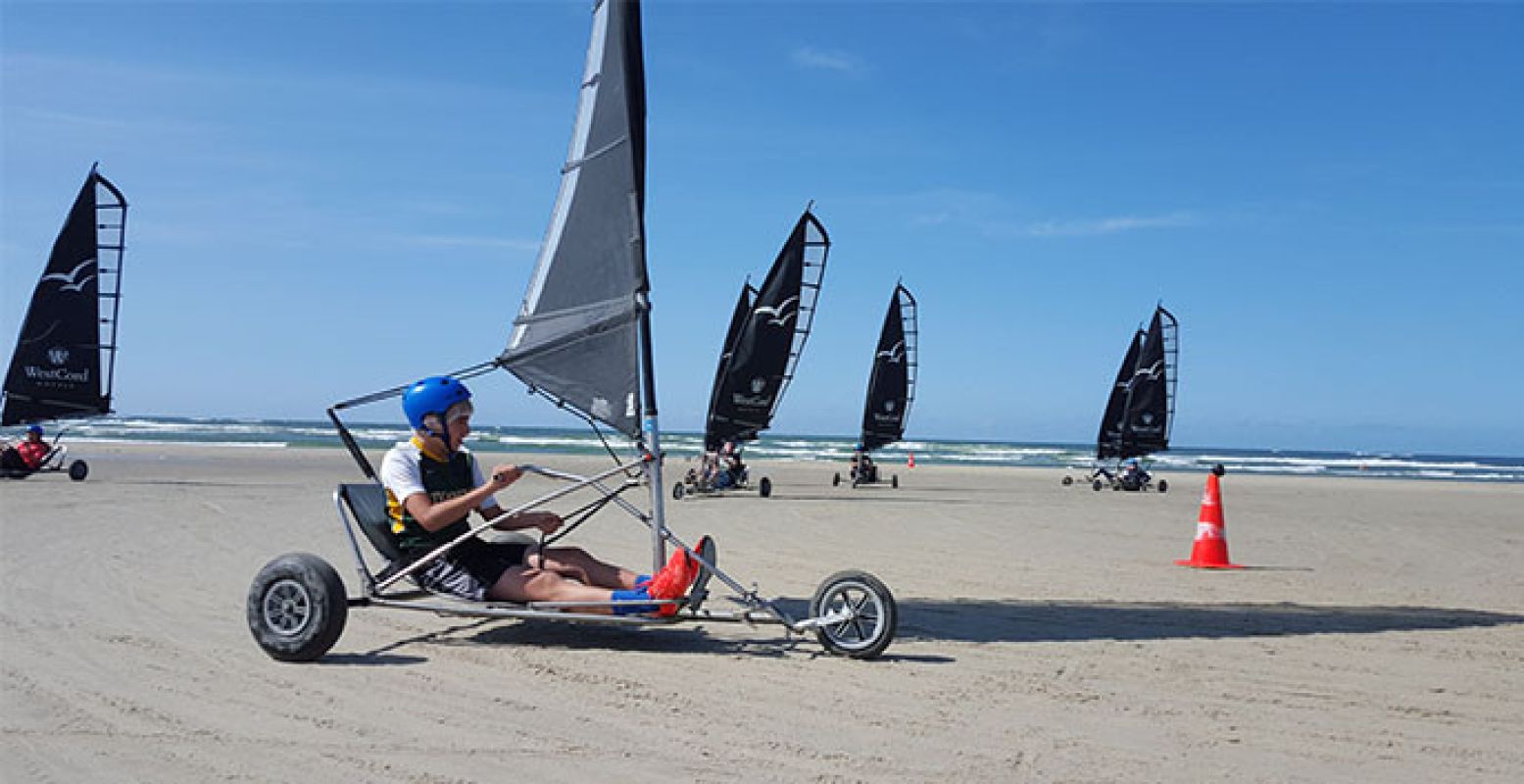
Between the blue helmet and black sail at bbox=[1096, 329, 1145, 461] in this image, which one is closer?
the blue helmet

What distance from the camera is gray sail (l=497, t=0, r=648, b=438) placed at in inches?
254

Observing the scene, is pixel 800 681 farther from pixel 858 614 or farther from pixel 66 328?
pixel 66 328

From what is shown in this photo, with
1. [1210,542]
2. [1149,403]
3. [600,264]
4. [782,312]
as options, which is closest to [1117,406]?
[1149,403]

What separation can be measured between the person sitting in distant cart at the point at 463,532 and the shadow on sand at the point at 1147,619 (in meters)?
1.63

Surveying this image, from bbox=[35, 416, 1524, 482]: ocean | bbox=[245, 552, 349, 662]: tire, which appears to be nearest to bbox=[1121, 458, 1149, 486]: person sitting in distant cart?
bbox=[35, 416, 1524, 482]: ocean

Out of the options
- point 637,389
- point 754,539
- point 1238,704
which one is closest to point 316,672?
point 637,389

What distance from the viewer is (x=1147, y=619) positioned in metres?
7.30

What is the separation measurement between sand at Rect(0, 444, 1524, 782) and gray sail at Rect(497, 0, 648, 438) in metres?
1.40

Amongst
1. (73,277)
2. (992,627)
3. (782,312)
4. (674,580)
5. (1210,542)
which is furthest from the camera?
(782,312)

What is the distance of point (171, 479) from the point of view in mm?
21125

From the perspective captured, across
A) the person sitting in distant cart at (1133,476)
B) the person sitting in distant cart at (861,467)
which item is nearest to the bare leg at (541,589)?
the person sitting in distant cart at (861,467)

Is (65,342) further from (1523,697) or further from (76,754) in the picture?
(1523,697)

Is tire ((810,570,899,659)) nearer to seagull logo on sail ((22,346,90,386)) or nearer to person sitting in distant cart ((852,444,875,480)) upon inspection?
seagull logo on sail ((22,346,90,386))

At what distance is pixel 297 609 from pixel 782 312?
15.9 metres
